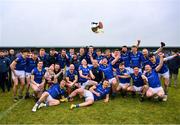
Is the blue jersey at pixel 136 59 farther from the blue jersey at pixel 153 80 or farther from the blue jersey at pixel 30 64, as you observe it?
the blue jersey at pixel 30 64

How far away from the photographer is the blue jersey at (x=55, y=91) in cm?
1117

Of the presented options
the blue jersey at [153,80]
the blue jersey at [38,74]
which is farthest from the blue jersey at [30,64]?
the blue jersey at [153,80]

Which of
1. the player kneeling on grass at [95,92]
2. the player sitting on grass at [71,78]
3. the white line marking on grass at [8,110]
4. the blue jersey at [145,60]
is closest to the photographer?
the white line marking on grass at [8,110]

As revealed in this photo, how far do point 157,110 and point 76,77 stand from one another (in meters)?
3.43

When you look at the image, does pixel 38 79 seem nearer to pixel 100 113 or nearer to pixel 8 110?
pixel 8 110

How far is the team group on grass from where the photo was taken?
1141 cm

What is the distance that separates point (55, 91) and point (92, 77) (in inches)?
67.2

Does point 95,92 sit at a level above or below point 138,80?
below

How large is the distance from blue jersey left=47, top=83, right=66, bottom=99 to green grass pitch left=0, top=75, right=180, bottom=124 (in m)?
0.42

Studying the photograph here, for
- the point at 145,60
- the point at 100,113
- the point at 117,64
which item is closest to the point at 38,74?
the point at 100,113

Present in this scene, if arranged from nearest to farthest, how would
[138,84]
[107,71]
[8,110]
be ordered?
[8,110] < [138,84] < [107,71]

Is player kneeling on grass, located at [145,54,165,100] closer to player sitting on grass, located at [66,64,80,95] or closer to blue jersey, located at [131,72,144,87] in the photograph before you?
blue jersey, located at [131,72,144,87]

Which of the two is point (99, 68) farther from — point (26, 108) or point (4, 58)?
point (4, 58)

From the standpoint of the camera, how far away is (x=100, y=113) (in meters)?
10.1
